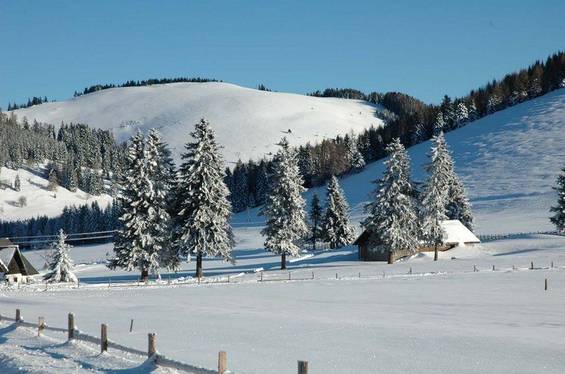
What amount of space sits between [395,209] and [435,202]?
6058 mm

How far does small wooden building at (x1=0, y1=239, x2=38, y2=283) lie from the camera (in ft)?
218

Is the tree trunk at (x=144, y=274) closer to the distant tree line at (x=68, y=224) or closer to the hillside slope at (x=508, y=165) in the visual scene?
the hillside slope at (x=508, y=165)

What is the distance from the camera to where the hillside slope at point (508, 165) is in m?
97.4

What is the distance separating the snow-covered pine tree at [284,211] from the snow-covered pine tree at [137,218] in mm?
12552

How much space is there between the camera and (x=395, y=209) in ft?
201

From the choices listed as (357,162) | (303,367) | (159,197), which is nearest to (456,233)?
(159,197)

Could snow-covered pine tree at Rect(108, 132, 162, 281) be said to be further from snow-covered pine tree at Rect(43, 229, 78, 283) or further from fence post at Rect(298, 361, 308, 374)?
fence post at Rect(298, 361, 308, 374)

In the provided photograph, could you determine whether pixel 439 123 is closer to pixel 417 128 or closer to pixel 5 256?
pixel 417 128

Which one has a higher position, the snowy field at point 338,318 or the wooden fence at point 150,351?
the wooden fence at point 150,351

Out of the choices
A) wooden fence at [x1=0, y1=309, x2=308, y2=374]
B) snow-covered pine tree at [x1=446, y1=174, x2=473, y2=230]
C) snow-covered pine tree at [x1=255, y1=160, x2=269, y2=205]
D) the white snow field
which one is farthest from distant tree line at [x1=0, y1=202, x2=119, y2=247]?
wooden fence at [x1=0, y1=309, x2=308, y2=374]

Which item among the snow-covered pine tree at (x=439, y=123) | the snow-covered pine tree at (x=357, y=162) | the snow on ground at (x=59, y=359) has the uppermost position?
the snow-covered pine tree at (x=439, y=123)

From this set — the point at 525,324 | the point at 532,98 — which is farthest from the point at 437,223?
the point at 532,98

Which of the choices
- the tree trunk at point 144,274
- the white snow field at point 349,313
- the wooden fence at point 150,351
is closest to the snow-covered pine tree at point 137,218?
the tree trunk at point 144,274

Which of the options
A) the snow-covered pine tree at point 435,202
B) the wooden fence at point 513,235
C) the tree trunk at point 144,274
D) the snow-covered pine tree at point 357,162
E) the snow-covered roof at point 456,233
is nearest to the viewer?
the tree trunk at point 144,274
